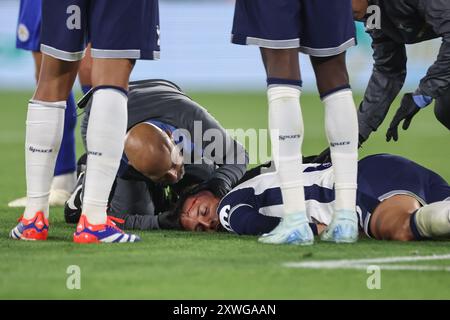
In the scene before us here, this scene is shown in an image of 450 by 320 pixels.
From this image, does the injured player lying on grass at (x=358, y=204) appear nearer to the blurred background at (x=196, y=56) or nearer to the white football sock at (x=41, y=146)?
the white football sock at (x=41, y=146)

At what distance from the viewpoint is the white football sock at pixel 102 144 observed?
4.51 metres

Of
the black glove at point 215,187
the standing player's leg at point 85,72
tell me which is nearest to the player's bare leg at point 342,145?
the black glove at point 215,187

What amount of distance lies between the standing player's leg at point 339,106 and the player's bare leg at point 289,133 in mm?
150

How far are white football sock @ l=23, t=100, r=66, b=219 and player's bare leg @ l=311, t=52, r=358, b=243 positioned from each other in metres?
1.25

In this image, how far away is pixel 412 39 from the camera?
5.66 m

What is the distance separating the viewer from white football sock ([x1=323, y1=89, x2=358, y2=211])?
465 cm

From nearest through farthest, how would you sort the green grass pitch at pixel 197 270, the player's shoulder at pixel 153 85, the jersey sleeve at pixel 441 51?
the green grass pitch at pixel 197 270 → the jersey sleeve at pixel 441 51 → the player's shoulder at pixel 153 85

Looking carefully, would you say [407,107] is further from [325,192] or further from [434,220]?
[434,220]

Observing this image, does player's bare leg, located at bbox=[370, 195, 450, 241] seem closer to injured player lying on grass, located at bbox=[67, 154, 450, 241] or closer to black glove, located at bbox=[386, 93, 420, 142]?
injured player lying on grass, located at bbox=[67, 154, 450, 241]

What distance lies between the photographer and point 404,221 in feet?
15.7

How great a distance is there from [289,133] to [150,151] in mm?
1013

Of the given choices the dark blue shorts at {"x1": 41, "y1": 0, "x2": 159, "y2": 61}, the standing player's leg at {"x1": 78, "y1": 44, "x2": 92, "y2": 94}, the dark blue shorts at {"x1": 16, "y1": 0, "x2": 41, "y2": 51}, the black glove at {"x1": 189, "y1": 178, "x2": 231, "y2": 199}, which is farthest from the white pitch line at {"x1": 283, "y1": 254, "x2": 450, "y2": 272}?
the dark blue shorts at {"x1": 16, "y1": 0, "x2": 41, "y2": 51}

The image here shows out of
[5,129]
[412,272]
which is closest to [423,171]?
[412,272]

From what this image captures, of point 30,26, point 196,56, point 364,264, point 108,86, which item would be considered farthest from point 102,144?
point 196,56
